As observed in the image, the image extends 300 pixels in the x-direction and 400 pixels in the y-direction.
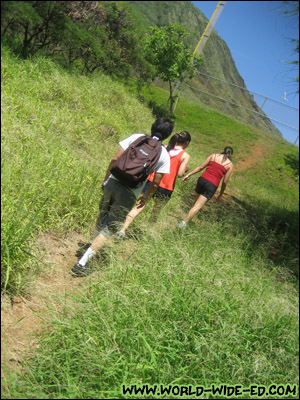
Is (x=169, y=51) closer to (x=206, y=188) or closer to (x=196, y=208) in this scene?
(x=206, y=188)

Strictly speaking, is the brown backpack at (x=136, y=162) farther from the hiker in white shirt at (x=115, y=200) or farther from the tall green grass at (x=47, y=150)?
the tall green grass at (x=47, y=150)

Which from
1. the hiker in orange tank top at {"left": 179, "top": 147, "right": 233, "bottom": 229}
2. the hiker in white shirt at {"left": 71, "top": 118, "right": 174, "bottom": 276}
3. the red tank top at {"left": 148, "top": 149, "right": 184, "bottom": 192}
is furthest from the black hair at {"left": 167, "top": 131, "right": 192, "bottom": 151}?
the hiker in white shirt at {"left": 71, "top": 118, "right": 174, "bottom": 276}

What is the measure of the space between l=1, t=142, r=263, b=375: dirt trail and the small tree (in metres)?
13.2

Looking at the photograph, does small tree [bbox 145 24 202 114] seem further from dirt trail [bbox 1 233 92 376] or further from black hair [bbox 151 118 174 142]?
dirt trail [bbox 1 233 92 376]

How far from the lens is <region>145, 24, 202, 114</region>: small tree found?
14766 millimetres

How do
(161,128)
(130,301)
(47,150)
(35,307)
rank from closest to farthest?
(130,301) → (35,307) → (161,128) → (47,150)

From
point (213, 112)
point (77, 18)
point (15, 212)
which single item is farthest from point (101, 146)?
point (213, 112)

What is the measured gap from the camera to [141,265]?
2.86 m

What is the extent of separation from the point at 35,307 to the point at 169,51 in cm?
1464

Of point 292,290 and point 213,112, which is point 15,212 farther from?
point 213,112

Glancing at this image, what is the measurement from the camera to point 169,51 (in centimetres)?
1496

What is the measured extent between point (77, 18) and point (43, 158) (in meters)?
4.72

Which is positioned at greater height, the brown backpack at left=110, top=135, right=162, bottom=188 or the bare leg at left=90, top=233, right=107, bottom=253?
the brown backpack at left=110, top=135, right=162, bottom=188

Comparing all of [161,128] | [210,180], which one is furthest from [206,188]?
[161,128]
